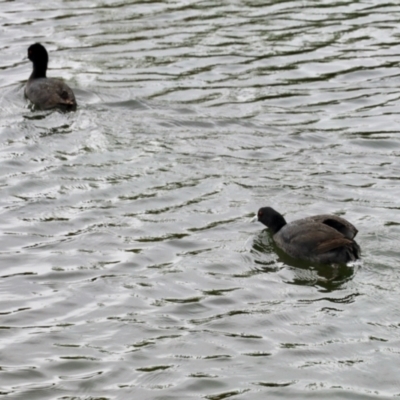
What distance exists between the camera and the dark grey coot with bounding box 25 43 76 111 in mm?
16047

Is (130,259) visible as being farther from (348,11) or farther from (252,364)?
(348,11)

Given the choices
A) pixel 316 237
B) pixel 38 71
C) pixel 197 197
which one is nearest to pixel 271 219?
pixel 316 237

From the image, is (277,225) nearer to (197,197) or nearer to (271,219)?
(271,219)

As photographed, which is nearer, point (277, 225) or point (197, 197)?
point (277, 225)

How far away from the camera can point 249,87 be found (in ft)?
56.3

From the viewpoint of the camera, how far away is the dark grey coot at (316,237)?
37.5 ft

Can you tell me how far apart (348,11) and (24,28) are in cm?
584

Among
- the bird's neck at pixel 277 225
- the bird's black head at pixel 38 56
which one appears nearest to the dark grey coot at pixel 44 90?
the bird's black head at pixel 38 56

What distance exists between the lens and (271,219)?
12.3m

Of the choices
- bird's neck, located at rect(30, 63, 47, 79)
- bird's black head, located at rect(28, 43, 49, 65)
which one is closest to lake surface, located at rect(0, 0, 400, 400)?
bird's neck, located at rect(30, 63, 47, 79)

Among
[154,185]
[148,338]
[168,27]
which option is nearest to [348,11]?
[168,27]

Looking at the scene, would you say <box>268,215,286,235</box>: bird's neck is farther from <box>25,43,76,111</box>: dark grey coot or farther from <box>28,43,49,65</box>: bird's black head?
<box>28,43,49,65</box>: bird's black head

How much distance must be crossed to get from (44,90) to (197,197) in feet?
13.4

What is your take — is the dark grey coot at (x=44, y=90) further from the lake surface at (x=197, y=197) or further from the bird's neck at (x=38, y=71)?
the lake surface at (x=197, y=197)
